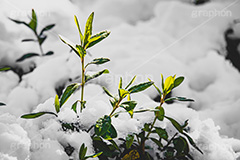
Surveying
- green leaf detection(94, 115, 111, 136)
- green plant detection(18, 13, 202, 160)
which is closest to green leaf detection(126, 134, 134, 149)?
green plant detection(18, 13, 202, 160)

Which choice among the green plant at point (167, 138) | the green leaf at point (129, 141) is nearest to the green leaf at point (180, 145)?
the green plant at point (167, 138)

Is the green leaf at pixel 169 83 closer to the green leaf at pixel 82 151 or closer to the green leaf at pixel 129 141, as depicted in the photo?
the green leaf at pixel 129 141

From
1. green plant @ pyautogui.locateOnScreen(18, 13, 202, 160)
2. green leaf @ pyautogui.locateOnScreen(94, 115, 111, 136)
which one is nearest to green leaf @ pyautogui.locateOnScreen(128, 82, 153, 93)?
green plant @ pyautogui.locateOnScreen(18, 13, 202, 160)

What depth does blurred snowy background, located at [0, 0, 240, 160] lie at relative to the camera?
695 millimetres

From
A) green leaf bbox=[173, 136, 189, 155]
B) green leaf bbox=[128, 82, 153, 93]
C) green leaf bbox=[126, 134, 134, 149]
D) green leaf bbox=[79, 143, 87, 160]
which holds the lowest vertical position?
green leaf bbox=[173, 136, 189, 155]

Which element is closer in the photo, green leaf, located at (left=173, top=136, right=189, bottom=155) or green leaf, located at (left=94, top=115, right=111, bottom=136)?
green leaf, located at (left=94, top=115, right=111, bottom=136)

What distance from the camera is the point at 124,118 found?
2.69 feet

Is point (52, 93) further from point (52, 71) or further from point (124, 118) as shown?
point (124, 118)

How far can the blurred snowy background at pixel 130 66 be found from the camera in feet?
2.28

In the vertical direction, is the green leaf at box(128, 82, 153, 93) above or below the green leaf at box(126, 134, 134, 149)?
above

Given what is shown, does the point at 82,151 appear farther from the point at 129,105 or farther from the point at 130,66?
the point at 130,66

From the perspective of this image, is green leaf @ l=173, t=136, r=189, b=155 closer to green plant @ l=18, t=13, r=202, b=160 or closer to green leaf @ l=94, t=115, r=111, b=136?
green plant @ l=18, t=13, r=202, b=160

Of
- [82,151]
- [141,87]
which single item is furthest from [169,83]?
[82,151]

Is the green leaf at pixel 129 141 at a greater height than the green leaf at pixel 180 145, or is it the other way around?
the green leaf at pixel 129 141
